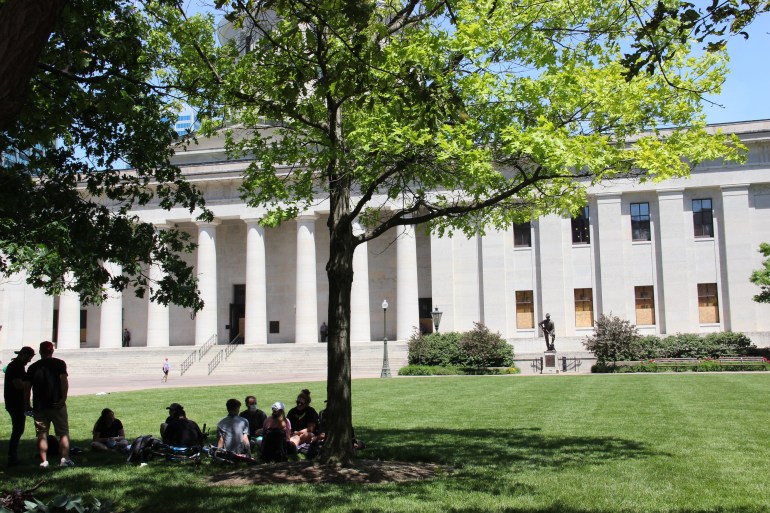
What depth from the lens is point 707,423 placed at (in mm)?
15898

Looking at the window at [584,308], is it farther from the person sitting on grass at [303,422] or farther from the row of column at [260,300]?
the person sitting on grass at [303,422]

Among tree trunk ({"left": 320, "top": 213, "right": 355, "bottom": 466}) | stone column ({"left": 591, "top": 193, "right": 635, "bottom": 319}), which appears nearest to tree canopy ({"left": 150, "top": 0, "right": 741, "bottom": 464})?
tree trunk ({"left": 320, "top": 213, "right": 355, "bottom": 466})

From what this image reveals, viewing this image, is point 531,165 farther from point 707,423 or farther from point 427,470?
point 707,423

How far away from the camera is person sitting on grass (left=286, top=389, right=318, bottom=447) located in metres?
13.5

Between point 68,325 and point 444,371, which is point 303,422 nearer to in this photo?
point 444,371

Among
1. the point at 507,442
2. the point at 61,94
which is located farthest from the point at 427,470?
the point at 61,94

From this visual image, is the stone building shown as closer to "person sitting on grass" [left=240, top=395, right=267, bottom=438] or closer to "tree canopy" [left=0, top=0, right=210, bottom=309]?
"person sitting on grass" [left=240, top=395, right=267, bottom=438]

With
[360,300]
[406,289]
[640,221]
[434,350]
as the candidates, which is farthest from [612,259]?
[360,300]

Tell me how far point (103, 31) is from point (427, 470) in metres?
8.65

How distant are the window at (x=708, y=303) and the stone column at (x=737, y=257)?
59 cm

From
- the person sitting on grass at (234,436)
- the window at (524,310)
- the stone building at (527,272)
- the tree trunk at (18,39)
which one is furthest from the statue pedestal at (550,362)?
the tree trunk at (18,39)

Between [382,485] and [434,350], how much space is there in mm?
33623

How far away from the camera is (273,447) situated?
12.5 meters

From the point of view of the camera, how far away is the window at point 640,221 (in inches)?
1919
